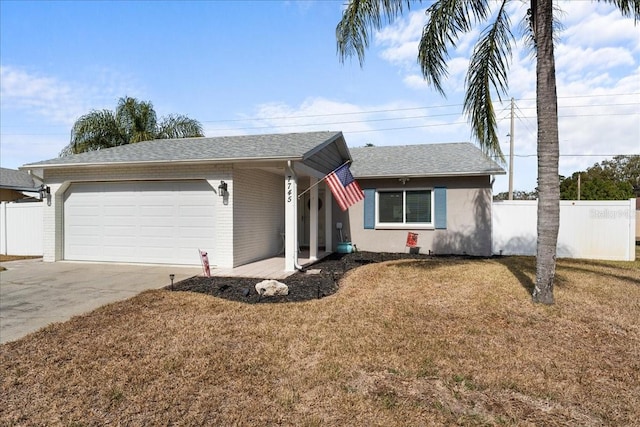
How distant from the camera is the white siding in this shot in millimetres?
9930

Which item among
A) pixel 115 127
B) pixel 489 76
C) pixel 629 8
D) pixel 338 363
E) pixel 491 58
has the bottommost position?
pixel 338 363

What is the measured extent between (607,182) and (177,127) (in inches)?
1161

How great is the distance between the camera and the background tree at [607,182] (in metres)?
25.7

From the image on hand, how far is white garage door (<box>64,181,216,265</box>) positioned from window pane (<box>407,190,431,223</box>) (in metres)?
6.96

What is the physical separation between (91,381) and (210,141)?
9.96 metres

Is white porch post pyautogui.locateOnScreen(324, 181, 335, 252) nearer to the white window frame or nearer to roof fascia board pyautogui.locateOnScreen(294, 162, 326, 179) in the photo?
the white window frame

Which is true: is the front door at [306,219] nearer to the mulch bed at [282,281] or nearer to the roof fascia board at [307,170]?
the roof fascia board at [307,170]

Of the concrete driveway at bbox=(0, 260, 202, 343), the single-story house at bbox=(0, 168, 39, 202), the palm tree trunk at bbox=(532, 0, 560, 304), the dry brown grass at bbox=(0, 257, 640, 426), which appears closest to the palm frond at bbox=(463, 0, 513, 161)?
the palm tree trunk at bbox=(532, 0, 560, 304)

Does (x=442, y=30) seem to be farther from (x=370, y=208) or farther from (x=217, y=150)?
(x=370, y=208)

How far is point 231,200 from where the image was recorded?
957 cm

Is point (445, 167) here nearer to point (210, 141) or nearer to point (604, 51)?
point (604, 51)

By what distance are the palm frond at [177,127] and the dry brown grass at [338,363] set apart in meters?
18.5

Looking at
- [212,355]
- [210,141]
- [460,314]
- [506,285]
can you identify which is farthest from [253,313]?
[210,141]

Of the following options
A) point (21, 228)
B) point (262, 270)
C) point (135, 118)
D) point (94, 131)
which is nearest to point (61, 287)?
point (262, 270)
